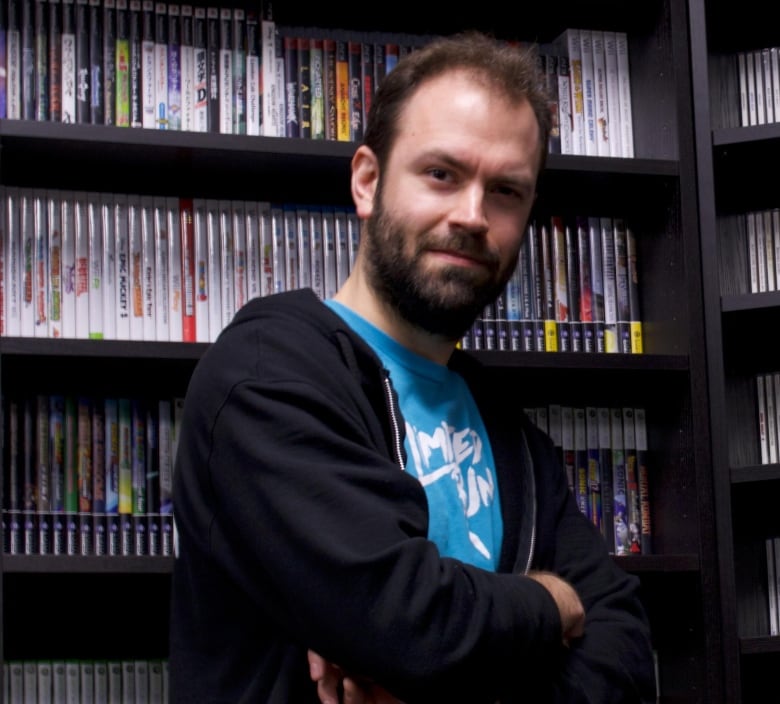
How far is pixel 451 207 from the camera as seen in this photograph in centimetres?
145

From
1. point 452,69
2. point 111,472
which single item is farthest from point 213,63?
point 111,472

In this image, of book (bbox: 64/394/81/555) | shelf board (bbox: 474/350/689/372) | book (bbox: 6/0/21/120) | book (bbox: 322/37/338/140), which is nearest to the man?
shelf board (bbox: 474/350/689/372)

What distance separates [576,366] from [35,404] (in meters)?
0.87

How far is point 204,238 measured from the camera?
1.94 metres

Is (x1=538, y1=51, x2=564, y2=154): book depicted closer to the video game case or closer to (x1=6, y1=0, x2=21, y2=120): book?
the video game case

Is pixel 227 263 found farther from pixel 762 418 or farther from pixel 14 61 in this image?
pixel 762 418

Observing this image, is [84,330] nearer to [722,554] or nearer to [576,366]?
[576,366]

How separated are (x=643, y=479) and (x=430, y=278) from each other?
0.83m

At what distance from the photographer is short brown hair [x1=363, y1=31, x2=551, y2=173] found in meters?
1.52

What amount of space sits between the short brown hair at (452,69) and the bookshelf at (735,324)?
0.58 metres

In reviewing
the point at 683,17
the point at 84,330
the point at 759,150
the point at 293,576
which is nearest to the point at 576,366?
the point at 759,150

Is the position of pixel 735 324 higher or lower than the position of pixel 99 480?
higher

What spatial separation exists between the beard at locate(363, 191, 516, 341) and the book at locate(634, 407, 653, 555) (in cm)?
74

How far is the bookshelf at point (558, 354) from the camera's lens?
1.85 metres
